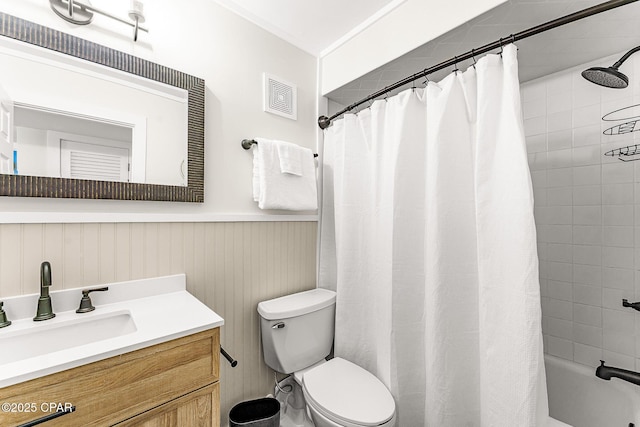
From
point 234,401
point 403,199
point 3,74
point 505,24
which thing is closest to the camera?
point 3,74

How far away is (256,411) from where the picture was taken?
1.44 m

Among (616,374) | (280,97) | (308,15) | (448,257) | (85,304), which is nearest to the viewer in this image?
(85,304)

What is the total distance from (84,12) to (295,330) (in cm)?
166

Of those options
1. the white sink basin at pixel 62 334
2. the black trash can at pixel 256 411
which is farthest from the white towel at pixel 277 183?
the black trash can at pixel 256 411

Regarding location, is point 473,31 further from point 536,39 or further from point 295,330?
point 295,330

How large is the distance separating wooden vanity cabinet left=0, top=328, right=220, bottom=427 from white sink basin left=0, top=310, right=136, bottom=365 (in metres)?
0.20

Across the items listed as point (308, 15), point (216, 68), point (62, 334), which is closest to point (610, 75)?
point (308, 15)

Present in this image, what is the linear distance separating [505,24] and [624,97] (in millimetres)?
984

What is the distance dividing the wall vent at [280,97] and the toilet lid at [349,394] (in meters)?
1.46

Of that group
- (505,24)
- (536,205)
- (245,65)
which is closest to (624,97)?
(536,205)

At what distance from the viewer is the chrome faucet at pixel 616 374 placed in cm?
136

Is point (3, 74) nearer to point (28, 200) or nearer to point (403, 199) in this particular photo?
point (28, 200)

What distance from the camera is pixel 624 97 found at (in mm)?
1526

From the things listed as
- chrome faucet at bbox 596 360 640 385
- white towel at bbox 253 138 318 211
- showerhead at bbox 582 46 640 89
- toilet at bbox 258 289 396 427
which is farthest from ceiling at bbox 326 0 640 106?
chrome faucet at bbox 596 360 640 385
